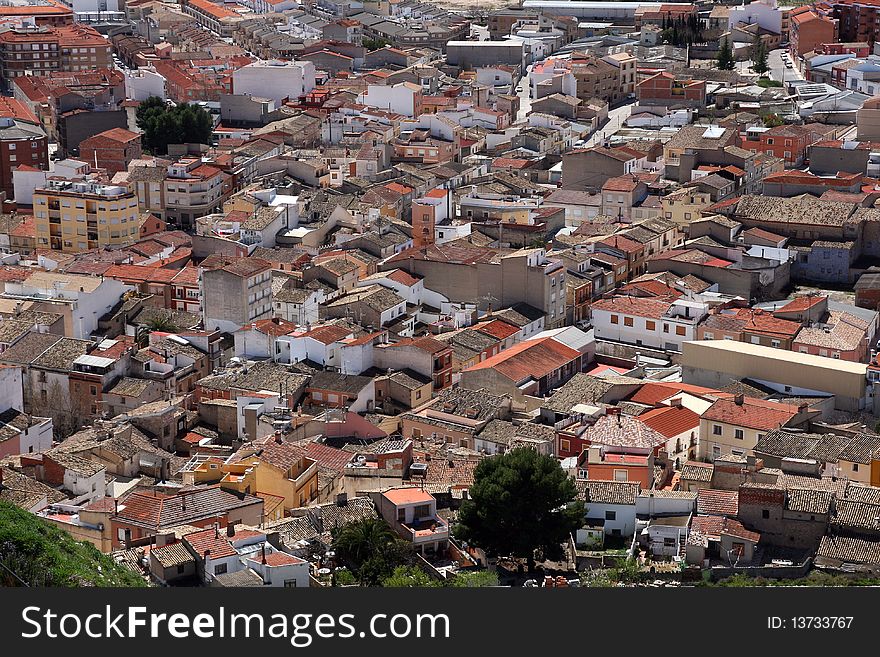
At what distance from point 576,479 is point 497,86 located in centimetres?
2118

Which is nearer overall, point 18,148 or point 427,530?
point 427,530

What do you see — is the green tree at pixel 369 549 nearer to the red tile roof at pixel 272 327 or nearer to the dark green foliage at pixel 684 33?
the red tile roof at pixel 272 327

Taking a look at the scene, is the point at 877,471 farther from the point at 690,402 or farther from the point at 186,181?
the point at 186,181

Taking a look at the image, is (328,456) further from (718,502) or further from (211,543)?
(718,502)

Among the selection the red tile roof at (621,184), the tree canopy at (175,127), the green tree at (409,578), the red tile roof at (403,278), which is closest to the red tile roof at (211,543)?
the green tree at (409,578)

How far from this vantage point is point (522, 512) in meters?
13.6

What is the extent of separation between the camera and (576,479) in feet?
48.9

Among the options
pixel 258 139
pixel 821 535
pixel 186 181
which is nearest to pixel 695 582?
pixel 821 535

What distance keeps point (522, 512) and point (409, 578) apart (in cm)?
155

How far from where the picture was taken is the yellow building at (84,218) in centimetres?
2378

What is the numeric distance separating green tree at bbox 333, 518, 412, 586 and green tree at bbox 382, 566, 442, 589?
106 mm

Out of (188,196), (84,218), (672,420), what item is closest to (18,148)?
(188,196)

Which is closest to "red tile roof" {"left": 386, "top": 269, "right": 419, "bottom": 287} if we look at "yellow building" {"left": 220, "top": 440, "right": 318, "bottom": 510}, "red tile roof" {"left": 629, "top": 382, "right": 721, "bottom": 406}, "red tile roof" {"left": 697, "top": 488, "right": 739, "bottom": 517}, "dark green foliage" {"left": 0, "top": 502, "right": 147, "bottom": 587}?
"red tile roof" {"left": 629, "top": 382, "right": 721, "bottom": 406}

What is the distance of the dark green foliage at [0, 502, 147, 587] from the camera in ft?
37.5
